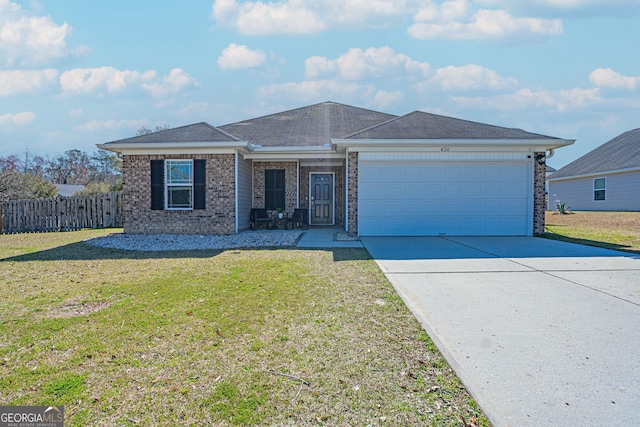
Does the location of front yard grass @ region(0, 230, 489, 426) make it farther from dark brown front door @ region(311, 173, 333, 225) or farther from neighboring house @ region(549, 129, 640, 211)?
neighboring house @ region(549, 129, 640, 211)

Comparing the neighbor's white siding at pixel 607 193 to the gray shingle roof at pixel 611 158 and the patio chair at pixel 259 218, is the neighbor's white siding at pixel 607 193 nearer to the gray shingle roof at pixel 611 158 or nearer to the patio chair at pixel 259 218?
the gray shingle roof at pixel 611 158

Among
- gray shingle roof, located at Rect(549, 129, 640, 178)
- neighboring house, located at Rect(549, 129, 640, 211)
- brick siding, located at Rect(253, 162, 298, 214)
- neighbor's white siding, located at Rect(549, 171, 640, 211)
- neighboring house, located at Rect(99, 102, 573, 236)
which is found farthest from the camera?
gray shingle roof, located at Rect(549, 129, 640, 178)

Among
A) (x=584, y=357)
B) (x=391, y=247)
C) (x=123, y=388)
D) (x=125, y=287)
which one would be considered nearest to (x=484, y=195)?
(x=391, y=247)

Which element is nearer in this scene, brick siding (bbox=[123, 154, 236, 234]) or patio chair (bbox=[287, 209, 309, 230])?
brick siding (bbox=[123, 154, 236, 234])

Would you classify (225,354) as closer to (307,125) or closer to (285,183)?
(285,183)

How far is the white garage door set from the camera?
11391 millimetres

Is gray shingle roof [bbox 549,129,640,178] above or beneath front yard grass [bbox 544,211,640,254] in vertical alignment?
above

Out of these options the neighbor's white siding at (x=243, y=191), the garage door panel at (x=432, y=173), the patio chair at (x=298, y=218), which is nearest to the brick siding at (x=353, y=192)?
the garage door panel at (x=432, y=173)

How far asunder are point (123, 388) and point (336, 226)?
41.3 feet

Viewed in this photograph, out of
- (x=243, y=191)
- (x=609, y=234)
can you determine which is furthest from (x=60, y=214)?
(x=609, y=234)

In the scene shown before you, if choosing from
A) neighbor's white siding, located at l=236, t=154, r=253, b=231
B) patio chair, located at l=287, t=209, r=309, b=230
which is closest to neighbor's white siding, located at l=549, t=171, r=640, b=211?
patio chair, located at l=287, t=209, r=309, b=230

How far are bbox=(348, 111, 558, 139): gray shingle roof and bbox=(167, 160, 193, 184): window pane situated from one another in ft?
17.3

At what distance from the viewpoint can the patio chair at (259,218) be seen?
14156mm

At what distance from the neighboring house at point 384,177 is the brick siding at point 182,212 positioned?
0.11 ft
